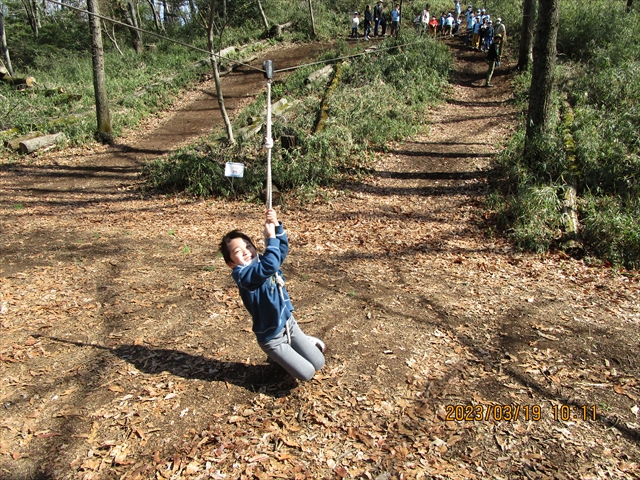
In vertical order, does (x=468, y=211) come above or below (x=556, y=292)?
above

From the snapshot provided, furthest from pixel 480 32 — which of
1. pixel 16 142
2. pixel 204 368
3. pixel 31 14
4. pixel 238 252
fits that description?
pixel 31 14

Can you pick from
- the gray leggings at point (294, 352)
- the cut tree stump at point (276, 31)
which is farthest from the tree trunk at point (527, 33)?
the gray leggings at point (294, 352)

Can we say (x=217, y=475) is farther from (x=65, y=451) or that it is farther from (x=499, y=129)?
(x=499, y=129)

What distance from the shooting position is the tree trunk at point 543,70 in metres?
8.94

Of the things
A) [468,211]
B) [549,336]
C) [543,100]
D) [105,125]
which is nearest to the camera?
[549,336]

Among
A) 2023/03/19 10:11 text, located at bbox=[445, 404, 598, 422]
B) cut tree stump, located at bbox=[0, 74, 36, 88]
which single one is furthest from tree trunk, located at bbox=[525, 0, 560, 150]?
cut tree stump, located at bbox=[0, 74, 36, 88]

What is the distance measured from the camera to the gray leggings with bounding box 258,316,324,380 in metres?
3.54

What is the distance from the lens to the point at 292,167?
33.3ft

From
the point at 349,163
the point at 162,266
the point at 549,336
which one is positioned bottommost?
the point at 549,336

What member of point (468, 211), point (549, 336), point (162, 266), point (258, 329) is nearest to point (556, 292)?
point (549, 336)

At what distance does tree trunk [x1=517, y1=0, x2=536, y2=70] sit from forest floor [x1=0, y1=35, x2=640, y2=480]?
10411mm

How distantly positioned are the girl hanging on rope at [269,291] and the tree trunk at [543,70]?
312 inches

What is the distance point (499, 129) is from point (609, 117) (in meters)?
2.70

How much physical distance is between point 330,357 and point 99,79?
13455mm
